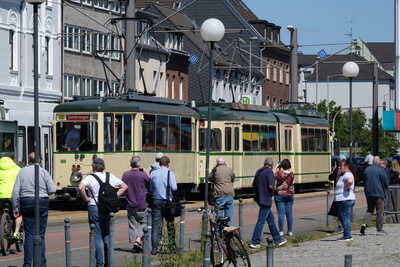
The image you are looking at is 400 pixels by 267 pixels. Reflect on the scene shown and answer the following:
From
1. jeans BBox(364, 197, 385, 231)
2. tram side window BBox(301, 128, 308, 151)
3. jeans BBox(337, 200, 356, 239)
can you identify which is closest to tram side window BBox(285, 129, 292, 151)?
tram side window BBox(301, 128, 308, 151)

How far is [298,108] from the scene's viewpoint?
50969mm

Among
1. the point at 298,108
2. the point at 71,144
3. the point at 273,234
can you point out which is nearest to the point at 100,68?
the point at 298,108

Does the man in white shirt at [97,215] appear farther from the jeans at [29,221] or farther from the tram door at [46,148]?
the tram door at [46,148]

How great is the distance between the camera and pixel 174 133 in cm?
3803

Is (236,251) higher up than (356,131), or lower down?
lower down

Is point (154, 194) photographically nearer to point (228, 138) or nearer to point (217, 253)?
point (217, 253)

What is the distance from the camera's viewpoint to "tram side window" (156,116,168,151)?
3672 cm

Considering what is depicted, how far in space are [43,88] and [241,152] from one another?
18.1m

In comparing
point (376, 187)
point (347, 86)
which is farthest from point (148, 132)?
point (347, 86)

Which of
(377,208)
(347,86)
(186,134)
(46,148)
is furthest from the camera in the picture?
(347,86)

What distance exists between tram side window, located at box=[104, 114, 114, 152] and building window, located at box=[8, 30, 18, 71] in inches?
785

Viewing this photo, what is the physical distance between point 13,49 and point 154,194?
34.6 metres

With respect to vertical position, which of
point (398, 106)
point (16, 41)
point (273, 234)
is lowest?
point (273, 234)

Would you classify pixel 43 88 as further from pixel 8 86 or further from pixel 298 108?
pixel 298 108
